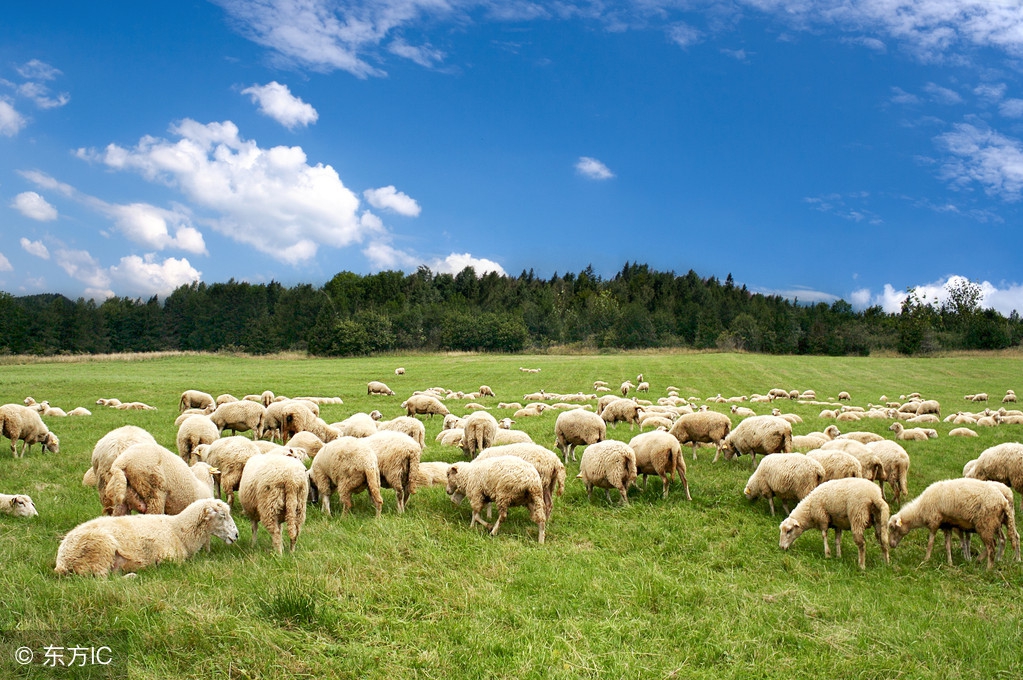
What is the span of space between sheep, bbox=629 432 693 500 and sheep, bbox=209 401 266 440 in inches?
482

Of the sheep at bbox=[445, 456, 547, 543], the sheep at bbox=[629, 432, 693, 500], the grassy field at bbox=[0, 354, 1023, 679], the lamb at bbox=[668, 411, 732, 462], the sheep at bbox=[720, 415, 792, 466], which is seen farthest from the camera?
the lamb at bbox=[668, 411, 732, 462]

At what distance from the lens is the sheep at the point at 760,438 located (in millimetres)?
13633

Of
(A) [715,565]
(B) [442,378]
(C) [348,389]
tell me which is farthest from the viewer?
(B) [442,378]

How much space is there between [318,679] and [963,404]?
133 ft

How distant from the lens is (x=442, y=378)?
46.6m

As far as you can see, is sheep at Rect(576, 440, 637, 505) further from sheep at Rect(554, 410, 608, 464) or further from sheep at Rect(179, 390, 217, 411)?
sheep at Rect(179, 390, 217, 411)

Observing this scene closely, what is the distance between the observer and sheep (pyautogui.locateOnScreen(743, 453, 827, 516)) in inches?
399

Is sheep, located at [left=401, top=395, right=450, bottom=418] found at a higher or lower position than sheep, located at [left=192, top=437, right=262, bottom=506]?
lower

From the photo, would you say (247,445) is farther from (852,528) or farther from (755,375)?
(755,375)

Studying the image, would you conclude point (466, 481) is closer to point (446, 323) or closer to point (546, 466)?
point (546, 466)

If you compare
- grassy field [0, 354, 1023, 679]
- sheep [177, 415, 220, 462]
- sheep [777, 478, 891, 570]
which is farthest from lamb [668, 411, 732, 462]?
sheep [177, 415, 220, 462]

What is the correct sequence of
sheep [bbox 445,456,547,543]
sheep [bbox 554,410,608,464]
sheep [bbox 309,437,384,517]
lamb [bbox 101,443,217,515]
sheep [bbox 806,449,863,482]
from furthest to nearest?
sheep [bbox 554,410,608,464] < sheep [bbox 806,449,863,482] < sheep [bbox 309,437,384,517] < sheep [bbox 445,456,547,543] < lamb [bbox 101,443,217,515]

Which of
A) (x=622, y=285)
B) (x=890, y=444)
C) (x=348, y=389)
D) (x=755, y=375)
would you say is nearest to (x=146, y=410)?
(x=348, y=389)

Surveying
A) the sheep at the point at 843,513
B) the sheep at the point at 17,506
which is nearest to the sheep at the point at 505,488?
the sheep at the point at 843,513
